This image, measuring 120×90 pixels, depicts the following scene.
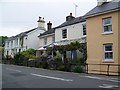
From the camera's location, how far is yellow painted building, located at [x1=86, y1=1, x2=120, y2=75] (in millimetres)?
23516

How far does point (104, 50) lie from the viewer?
977 inches

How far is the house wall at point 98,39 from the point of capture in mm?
23688

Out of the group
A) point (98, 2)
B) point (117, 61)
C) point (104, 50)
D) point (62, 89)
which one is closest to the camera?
point (62, 89)

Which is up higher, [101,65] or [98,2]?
[98,2]

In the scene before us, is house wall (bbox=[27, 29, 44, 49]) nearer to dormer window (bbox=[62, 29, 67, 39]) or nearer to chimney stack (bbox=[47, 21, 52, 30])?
chimney stack (bbox=[47, 21, 52, 30])

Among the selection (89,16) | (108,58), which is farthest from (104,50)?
(89,16)

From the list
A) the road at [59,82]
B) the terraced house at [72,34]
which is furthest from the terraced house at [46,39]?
the road at [59,82]

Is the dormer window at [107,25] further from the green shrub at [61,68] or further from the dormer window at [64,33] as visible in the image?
the dormer window at [64,33]

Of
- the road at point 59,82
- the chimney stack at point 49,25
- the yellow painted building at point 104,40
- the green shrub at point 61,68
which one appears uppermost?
the chimney stack at point 49,25

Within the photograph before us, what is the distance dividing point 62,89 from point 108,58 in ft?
41.4

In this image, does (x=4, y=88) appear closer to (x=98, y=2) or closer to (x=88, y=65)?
(x=88, y=65)

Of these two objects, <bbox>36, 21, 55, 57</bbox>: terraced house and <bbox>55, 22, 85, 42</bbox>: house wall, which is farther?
<bbox>36, 21, 55, 57</bbox>: terraced house

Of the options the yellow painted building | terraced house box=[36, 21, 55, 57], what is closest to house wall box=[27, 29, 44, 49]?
terraced house box=[36, 21, 55, 57]

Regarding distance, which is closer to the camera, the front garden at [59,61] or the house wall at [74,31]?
the front garden at [59,61]
